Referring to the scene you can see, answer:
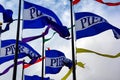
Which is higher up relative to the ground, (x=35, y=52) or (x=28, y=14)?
(x=28, y=14)

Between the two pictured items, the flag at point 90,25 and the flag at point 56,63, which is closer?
the flag at point 90,25

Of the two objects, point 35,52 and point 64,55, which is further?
point 64,55

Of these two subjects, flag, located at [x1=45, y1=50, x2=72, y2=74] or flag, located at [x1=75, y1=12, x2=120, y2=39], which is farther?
flag, located at [x1=45, y1=50, x2=72, y2=74]

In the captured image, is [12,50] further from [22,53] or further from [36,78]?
[36,78]

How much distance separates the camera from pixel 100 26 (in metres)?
22.2

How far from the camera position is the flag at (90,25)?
71.1 feet

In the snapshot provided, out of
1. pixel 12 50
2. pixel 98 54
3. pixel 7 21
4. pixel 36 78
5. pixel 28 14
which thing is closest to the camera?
pixel 98 54

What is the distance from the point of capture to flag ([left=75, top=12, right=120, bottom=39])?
853 inches

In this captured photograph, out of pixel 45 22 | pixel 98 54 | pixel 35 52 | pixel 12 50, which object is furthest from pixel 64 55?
pixel 98 54

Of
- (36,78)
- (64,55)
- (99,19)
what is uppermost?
(99,19)

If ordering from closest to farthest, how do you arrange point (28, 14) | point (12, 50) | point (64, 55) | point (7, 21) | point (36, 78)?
point (28, 14) < point (7, 21) < point (12, 50) < point (64, 55) < point (36, 78)

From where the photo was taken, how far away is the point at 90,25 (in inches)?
869

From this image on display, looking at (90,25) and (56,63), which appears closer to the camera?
(90,25)

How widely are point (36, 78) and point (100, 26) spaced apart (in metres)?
20.3
